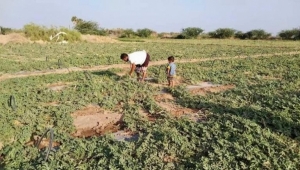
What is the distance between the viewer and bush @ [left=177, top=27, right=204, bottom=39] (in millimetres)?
48522

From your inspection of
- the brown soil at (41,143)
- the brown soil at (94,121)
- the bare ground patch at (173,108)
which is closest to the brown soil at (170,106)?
the bare ground patch at (173,108)

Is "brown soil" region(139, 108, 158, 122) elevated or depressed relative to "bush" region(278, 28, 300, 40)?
depressed

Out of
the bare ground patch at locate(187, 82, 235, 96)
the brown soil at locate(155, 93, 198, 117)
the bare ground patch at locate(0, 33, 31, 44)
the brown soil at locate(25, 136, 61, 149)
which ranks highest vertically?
the bare ground patch at locate(0, 33, 31, 44)

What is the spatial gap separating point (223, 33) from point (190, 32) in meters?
4.78

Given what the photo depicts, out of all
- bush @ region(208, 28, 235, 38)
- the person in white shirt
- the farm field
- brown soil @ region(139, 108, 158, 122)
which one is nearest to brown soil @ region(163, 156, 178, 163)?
the farm field

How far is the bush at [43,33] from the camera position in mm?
34062

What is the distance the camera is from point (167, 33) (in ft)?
182

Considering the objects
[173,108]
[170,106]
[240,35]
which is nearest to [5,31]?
[240,35]

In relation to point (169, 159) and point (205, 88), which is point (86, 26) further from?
point (169, 159)

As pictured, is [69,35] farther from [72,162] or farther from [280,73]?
[72,162]

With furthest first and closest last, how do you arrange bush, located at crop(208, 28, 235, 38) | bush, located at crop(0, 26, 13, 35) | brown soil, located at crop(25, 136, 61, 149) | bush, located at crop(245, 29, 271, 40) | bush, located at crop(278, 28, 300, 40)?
bush, located at crop(208, 28, 235, 38) < bush, located at crop(245, 29, 271, 40) < bush, located at crop(278, 28, 300, 40) < bush, located at crop(0, 26, 13, 35) < brown soil, located at crop(25, 136, 61, 149)

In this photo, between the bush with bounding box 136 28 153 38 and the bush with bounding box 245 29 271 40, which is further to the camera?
the bush with bounding box 136 28 153 38

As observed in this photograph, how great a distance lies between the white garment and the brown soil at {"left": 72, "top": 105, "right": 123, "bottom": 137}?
2017 mm

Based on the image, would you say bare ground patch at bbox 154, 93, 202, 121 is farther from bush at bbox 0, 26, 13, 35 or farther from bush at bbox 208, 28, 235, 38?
bush at bbox 208, 28, 235, 38
